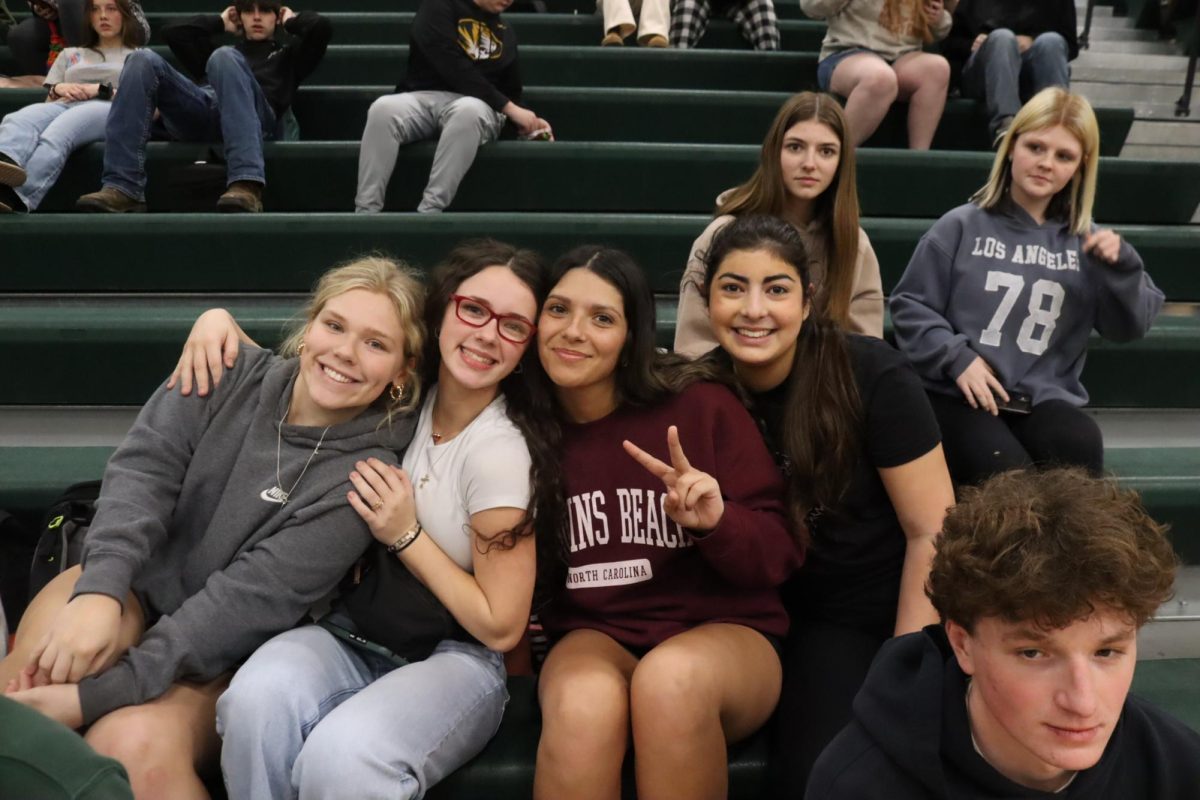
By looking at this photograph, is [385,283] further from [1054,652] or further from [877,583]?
[1054,652]

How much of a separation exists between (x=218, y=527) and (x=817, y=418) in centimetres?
94

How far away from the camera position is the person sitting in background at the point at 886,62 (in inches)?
117

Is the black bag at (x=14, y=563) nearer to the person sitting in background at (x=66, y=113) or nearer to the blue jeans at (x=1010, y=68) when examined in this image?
the person sitting in background at (x=66, y=113)

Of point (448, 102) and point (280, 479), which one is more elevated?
point (448, 102)

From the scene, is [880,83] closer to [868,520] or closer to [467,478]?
[868,520]

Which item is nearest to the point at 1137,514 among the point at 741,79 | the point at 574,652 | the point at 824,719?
the point at 824,719

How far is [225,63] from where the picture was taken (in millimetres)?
2777

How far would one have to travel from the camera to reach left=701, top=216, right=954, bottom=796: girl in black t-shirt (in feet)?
4.90

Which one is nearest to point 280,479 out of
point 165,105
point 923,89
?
point 165,105

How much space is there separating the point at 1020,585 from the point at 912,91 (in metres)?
2.60

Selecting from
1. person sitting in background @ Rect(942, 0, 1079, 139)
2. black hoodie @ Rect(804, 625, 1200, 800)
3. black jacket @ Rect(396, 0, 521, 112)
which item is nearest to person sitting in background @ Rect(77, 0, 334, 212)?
black jacket @ Rect(396, 0, 521, 112)

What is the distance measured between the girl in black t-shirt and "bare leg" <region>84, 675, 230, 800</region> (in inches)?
33.3

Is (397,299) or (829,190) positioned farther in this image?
(829,190)

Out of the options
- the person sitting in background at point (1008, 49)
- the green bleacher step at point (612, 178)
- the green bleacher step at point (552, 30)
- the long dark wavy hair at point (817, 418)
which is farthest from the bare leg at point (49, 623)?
the green bleacher step at point (552, 30)
